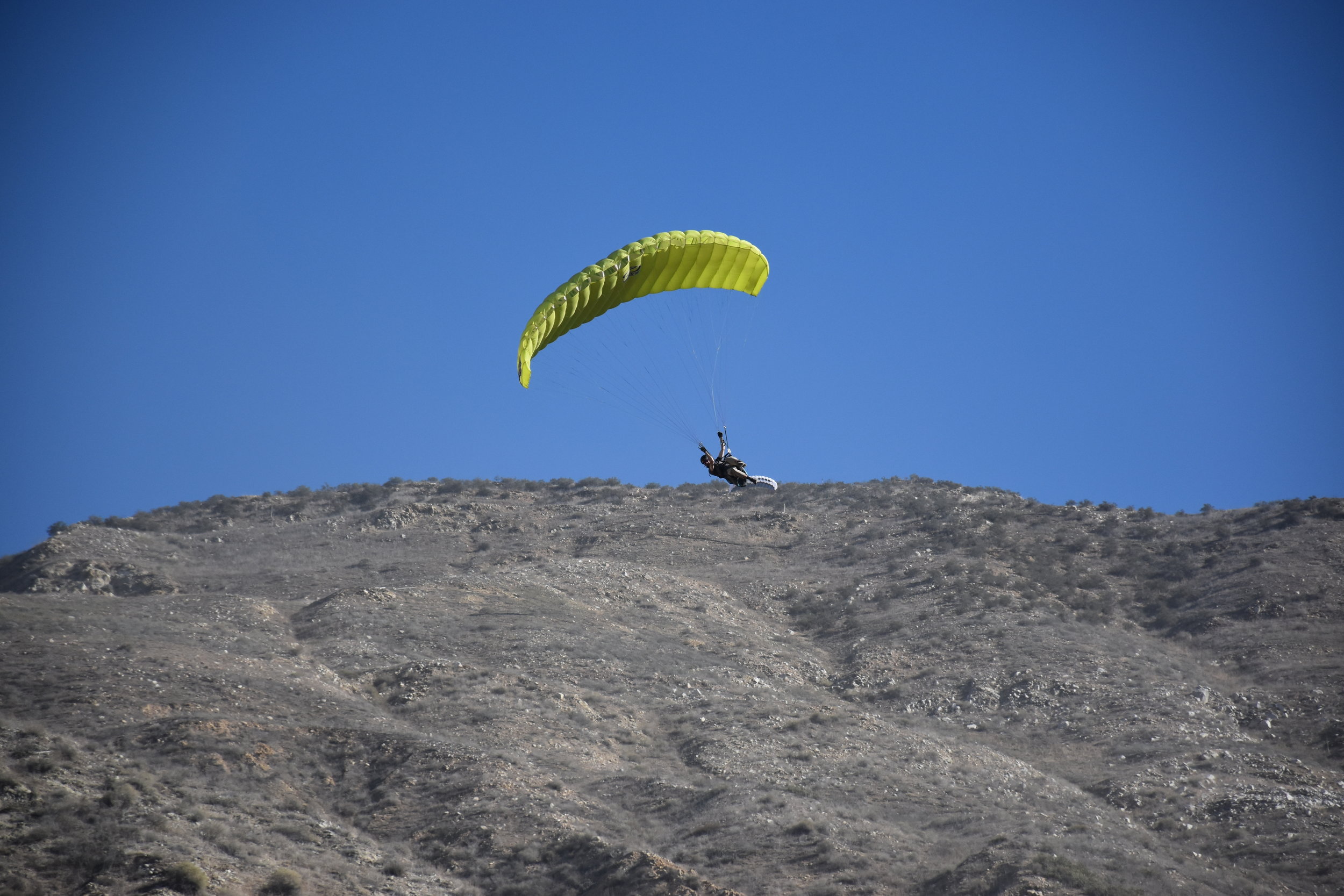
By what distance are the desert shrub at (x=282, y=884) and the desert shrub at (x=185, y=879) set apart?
809 millimetres

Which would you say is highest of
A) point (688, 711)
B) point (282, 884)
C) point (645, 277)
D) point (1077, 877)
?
point (645, 277)

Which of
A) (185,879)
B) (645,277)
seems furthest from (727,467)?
(185,879)

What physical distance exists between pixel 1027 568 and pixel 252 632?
2559 centimetres

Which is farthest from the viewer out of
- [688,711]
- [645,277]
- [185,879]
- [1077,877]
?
[688,711]

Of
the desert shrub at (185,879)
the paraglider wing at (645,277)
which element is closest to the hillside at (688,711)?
the desert shrub at (185,879)

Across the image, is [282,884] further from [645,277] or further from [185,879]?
[645,277]

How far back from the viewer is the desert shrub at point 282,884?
15.8 m

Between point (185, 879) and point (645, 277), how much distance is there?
13880mm

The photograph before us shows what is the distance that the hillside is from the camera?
17375 mm

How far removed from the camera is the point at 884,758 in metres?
22.7

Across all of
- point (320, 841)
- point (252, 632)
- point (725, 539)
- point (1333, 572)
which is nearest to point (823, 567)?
point (725, 539)

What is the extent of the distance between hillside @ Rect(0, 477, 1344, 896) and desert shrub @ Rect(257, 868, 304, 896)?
5 centimetres

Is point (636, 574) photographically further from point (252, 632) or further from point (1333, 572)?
point (1333, 572)

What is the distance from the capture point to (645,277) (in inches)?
902
